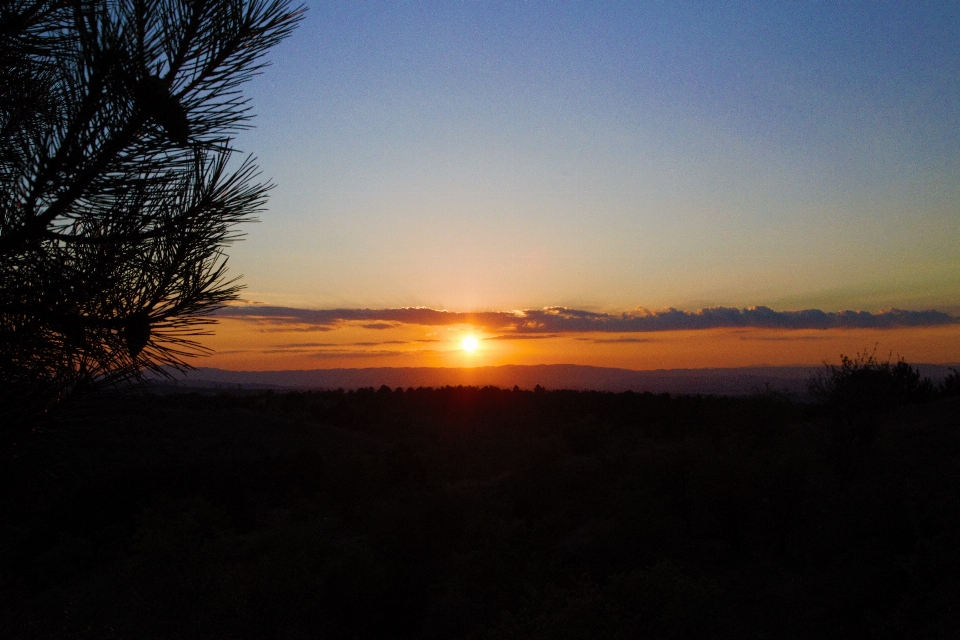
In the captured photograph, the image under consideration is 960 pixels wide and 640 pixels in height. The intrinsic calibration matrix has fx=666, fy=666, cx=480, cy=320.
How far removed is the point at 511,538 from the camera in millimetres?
17266

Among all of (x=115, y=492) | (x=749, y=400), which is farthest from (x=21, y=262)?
(x=749, y=400)

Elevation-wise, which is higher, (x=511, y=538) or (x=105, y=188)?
(x=105, y=188)

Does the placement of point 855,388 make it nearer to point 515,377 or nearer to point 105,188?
point 105,188

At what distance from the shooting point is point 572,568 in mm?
15633

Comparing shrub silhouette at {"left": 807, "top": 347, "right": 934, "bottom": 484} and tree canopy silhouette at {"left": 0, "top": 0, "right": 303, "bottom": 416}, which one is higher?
tree canopy silhouette at {"left": 0, "top": 0, "right": 303, "bottom": 416}

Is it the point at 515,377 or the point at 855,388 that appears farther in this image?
the point at 515,377

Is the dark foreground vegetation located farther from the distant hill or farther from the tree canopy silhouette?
the distant hill

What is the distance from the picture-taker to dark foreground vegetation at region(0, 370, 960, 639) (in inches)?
413

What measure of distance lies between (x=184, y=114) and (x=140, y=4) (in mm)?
534

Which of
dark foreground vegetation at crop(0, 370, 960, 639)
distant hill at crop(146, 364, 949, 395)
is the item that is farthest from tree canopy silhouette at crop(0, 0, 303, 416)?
distant hill at crop(146, 364, 949, 395)

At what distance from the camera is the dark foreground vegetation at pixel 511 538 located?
1049cm

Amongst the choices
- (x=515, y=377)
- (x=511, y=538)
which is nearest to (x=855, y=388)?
(x=511, y=538)

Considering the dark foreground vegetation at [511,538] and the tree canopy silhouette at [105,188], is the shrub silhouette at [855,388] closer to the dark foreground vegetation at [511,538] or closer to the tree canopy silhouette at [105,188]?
the dark foreground vegetation at [511,538]

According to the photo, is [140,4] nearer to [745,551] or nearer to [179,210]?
[179,210]
